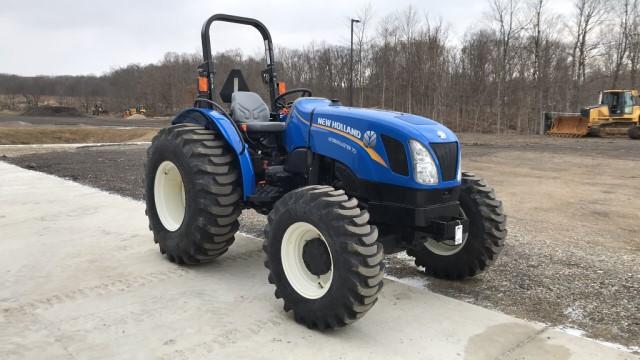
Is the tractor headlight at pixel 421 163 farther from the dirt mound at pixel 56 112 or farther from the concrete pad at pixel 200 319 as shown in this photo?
the dirt mound at pixel 56 112

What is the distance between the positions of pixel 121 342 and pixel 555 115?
2674 centimetres

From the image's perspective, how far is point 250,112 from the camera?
4797mm

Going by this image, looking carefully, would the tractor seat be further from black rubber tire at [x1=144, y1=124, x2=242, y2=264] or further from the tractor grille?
the tractor grille

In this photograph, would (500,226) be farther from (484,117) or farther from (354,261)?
(484,117)

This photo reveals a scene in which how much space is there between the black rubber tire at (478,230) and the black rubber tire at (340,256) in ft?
4.00

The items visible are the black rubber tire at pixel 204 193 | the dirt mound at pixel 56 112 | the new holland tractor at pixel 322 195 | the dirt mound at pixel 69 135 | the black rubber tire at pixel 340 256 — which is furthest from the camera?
the dirt mound at pixel 56 112

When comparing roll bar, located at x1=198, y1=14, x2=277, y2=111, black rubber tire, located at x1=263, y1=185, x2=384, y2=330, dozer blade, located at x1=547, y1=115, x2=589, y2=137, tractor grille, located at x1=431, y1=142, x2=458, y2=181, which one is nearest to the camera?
black rubber tire, located at x1=263, y1=185, x2=384, y2=330

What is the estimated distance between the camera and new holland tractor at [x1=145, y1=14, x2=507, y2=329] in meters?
3.07

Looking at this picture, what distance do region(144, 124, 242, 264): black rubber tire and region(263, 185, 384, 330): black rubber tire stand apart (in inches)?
37.6

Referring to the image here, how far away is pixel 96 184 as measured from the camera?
9188 millimetres

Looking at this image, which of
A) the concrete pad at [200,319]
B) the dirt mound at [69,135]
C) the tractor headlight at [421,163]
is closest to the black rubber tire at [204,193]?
the concrete pad at [200,319]

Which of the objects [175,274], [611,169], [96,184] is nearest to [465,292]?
[175,274]

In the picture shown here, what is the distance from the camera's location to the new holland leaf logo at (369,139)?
3.39 metres

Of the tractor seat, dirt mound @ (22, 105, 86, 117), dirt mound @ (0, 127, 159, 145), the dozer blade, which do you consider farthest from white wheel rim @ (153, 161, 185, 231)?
dirt mound @ (22, 105, 86, 117)
